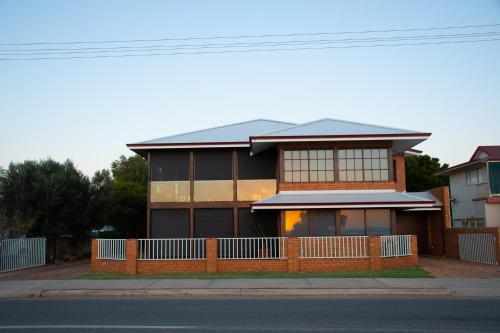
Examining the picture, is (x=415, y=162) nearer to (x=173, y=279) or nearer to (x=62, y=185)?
(x=62, y=185)

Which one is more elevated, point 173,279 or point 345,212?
point 345,212

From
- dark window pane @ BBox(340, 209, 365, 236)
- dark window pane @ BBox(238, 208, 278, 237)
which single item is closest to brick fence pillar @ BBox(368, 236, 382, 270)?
dark window pane @ BBox(340, 209, 365, 236)

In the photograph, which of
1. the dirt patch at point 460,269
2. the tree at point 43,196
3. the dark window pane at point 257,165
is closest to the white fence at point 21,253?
the tree at point 43,196

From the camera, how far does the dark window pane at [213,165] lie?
941 inches

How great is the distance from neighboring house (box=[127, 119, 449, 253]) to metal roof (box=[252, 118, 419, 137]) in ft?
0.14

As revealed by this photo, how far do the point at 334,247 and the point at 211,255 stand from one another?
4450 millimetres

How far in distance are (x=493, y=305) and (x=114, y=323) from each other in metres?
8.24

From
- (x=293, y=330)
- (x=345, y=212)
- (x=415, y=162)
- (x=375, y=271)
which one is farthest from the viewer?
(x=415, y=162)

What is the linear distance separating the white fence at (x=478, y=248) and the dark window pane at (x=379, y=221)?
13.5 ft

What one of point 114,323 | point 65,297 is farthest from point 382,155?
point 114,323

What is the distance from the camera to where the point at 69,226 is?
27203 mm

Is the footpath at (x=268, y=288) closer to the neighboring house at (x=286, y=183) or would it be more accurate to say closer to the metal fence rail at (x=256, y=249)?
the metal fence rail at (x=256, y=249)

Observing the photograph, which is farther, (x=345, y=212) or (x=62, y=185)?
(x=62, y=185)

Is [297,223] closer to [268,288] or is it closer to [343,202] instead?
[343,202]
